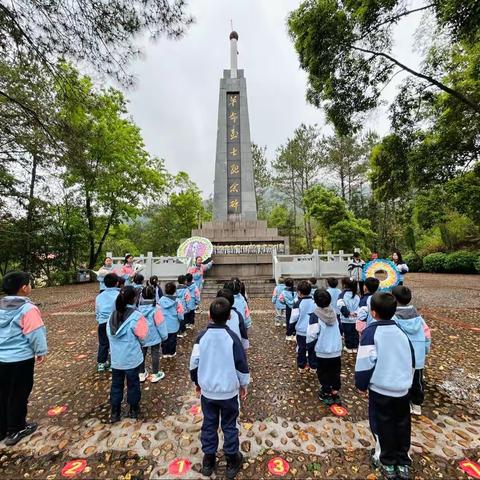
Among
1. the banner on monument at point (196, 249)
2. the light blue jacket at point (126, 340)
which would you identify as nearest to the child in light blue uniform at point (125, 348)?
the light blue jacket at point (126, 340)

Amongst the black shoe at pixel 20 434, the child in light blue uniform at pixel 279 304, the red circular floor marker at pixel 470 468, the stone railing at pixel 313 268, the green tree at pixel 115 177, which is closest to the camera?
the red circular floor marker at pixel 470 468

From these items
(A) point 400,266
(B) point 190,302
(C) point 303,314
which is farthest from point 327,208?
(C) point 303,314

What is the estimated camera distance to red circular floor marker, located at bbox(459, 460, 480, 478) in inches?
76.5

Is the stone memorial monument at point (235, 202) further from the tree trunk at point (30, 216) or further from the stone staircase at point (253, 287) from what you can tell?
the tree trunk at point (30, 216)

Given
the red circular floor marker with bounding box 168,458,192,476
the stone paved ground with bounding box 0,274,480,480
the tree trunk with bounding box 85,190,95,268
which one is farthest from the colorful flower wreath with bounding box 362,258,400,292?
the tree trunk with bounding box 85,190,95,268

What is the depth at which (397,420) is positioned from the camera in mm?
1931

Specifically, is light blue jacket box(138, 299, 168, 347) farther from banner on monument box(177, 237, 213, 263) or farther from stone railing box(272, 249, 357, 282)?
banner on monument box(177, 237, 213, 263)

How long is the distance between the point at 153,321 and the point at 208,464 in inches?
74.3

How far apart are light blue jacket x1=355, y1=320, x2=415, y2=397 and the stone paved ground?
0.70 metres

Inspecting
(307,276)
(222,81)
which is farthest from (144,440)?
(222,81)

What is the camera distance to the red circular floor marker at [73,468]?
200 centimetres

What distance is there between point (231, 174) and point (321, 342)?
1404cm

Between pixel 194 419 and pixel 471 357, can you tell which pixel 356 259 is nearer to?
pixel 471 357

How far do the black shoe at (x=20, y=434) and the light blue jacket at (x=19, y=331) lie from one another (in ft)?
2.35
